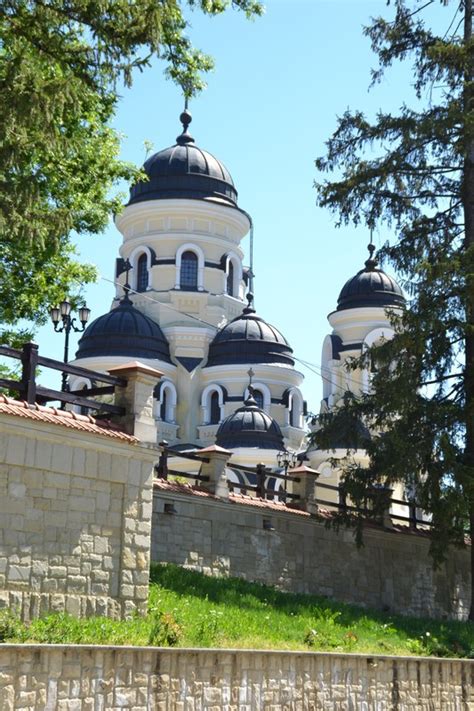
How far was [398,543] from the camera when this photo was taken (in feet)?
75.6

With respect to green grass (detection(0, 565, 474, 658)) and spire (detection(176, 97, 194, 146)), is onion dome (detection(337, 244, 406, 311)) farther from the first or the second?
green grass (detection(0, 565, 474, 658))

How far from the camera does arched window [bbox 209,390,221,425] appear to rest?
4828cm

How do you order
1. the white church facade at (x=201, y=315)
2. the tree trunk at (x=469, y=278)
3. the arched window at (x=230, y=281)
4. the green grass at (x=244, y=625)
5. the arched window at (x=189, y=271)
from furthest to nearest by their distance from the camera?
1. the arched window at (x=230, y=281)
2. the arched window at (x=189, y=271)
3. the white church facade at (x=201, y=315)
4. the tree trunk at (x=469, y=278)
5. the green grass at (x=244, y=625)

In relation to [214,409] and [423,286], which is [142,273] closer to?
[214,409]

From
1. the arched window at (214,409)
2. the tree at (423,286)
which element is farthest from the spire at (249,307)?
the tree at (423,286)

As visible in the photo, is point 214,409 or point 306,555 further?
point 214,409

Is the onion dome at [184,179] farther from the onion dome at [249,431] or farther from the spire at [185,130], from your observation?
the onion dome at [249,431]

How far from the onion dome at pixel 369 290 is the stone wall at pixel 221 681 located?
3656 cm

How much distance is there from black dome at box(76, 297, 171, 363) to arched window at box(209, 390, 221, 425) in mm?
2496

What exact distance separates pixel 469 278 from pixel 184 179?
31.2m

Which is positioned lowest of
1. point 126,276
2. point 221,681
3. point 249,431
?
point 221,681

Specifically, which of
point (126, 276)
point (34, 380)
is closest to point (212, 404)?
A: point (126, 276)

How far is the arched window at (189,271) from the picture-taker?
1955 inches

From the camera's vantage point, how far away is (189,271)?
50031 millimetres
